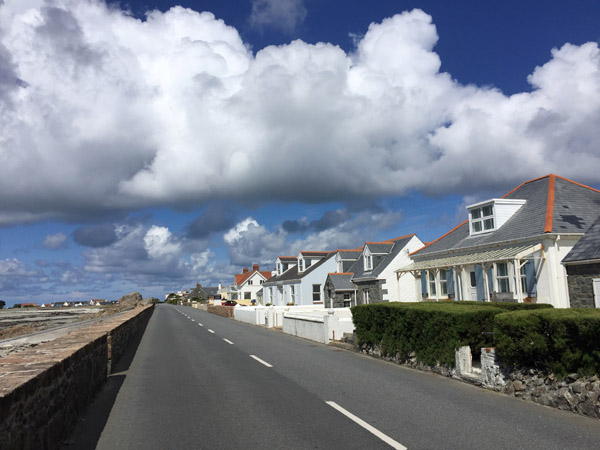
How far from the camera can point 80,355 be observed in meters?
7.57

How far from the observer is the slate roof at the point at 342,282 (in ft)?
138

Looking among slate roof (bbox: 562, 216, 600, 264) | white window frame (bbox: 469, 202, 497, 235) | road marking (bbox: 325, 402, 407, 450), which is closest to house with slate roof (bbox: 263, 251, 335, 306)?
white window frame (bbox: 469, 202, 497, 235)

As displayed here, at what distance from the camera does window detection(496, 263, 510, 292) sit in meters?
22.5

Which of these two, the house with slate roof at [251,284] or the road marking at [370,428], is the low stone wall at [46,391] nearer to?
the road marking at [370,428]

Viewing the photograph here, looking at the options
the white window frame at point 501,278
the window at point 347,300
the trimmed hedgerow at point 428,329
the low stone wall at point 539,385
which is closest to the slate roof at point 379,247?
the window at point 347,300

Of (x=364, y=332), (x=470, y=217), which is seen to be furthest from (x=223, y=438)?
(x=470, y=217)

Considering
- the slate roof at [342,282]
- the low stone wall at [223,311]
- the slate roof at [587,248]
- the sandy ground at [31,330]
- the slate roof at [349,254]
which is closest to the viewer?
the slate roof at [587,248]

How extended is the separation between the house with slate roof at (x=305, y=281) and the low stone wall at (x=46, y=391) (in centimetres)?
4175

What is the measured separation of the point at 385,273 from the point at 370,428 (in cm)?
3190

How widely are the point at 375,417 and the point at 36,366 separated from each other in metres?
4.93

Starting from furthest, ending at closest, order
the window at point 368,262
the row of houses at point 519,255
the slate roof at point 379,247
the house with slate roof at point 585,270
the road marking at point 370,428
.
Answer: the slate roof at point 379,247, the window at point 368,262, the row of houses at point 519,255, the house with slate roof at point 585,270, the road marking at point 370,428

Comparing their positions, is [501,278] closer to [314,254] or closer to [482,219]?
[482,219]

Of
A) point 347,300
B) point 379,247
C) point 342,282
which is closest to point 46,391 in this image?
point 379,247

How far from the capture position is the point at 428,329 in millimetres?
11797
